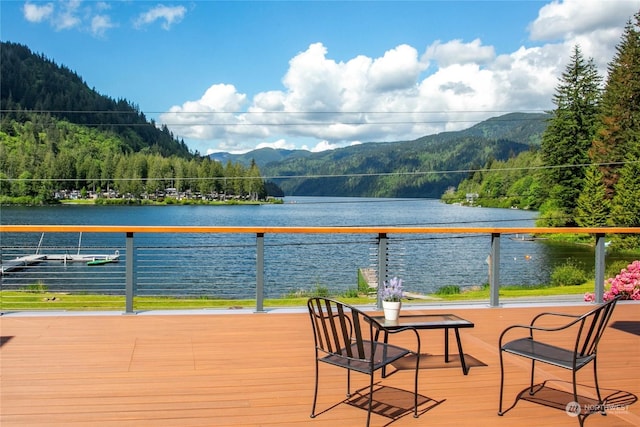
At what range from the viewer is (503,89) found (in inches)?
1715

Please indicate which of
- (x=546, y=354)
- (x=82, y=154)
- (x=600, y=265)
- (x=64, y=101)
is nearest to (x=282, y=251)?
(x=600, y=265)

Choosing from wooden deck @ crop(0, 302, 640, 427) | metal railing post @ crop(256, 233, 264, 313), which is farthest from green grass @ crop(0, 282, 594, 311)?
wooden deck @ crop(0, 302, 640, 427)

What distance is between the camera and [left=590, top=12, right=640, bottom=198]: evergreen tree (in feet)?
115

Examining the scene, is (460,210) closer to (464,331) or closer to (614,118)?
(614,118)

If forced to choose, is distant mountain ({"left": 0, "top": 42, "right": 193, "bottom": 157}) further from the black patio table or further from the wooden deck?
the black patio table

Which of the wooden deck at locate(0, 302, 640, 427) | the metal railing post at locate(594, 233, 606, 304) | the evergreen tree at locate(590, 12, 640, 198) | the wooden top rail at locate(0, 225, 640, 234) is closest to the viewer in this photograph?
the wooden deck at locate(0, 302, 640, 427)

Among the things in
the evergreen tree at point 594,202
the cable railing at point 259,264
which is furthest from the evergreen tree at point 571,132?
the cable railing at point 259,264

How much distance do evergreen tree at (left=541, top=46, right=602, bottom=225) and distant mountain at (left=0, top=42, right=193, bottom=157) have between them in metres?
66.5

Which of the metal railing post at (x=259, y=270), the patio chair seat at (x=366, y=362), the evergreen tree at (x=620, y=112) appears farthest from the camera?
the evergreen tree at (x=620, y=112)

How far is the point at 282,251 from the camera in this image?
75.9ft

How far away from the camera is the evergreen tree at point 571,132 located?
39.1 metres

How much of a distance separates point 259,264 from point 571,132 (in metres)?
38.8

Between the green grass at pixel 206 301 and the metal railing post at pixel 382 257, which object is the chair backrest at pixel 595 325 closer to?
the metal railing post at pixel 382 257

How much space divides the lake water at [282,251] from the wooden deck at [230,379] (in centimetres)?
216
